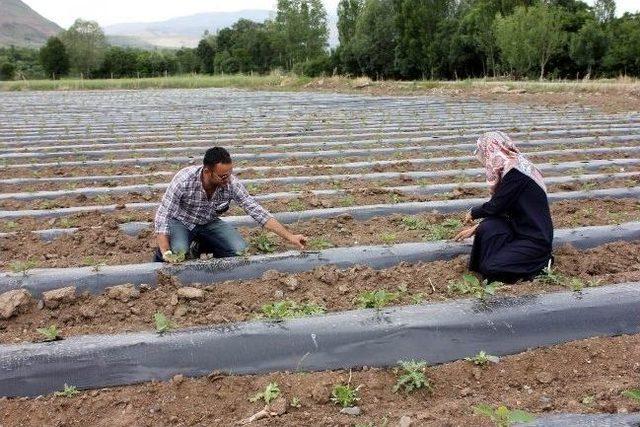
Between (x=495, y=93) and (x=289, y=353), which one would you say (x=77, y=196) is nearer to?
(x=289, y=353)

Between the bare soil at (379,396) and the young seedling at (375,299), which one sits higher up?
the young seedling at (375,299)

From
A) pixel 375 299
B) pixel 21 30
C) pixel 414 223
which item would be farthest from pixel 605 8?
pixel 21 30

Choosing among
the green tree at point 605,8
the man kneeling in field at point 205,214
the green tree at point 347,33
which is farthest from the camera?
the green tree at point 347,33

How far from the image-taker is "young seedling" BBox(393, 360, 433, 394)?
2.49 meters

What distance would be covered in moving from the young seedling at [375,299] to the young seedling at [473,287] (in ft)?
1.15

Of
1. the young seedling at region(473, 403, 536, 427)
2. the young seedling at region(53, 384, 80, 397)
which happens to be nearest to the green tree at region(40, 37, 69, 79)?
the young seedling at region(53, 384, 80, 397)

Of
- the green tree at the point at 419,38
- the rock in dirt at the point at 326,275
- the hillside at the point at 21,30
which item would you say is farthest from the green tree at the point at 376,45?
the hillside at the point at 21,30

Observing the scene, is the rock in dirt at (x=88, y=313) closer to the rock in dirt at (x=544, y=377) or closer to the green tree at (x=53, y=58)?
the rock in dirt at (x=544, y=377)

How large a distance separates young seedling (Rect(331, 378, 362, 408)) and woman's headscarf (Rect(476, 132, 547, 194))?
1.49 m

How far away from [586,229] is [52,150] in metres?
6.83

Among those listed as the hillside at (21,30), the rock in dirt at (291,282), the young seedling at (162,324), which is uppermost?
the hillside at (21,30)

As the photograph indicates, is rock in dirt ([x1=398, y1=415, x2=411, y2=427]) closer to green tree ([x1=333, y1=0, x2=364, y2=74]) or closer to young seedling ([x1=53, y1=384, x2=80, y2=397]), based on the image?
young seedling ([x1=53, y1=384, x2=80, y2=397])

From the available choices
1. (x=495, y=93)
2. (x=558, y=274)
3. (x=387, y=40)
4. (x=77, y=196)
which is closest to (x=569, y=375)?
(x=558, y=274)

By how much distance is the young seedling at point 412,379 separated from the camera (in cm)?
249
